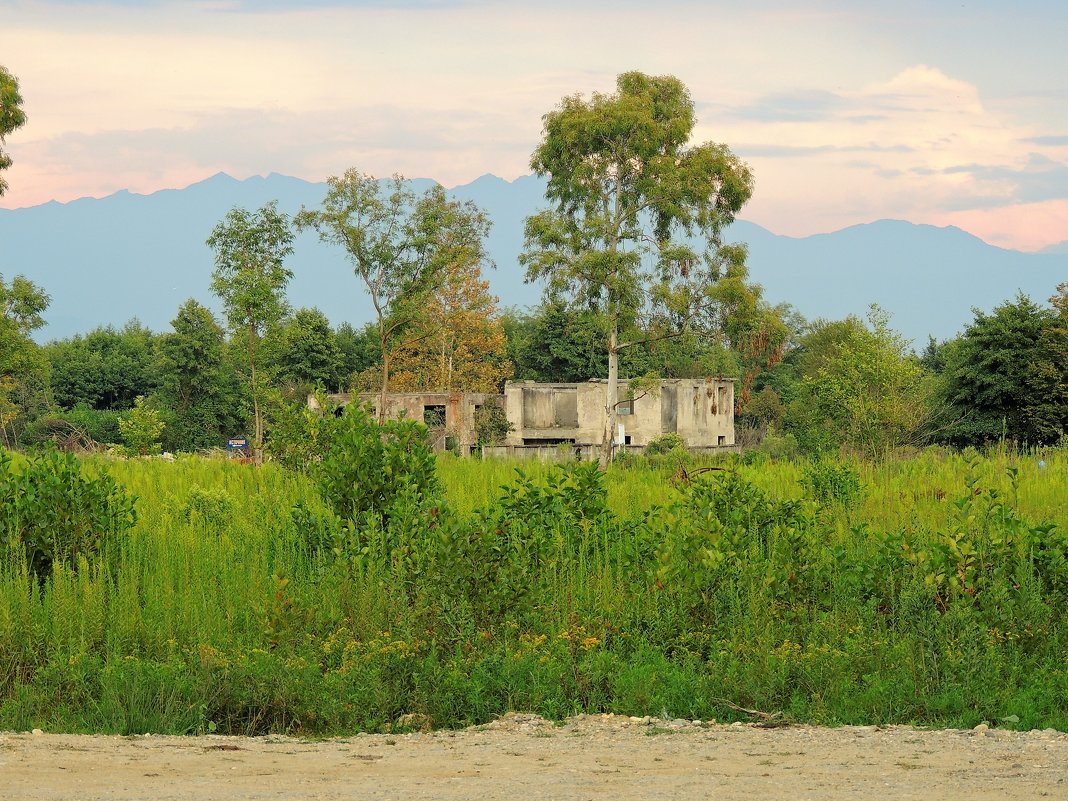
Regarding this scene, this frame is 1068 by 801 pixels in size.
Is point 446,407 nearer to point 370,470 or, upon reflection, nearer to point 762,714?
point 370,470

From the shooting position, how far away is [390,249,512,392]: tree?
71250 millimetres

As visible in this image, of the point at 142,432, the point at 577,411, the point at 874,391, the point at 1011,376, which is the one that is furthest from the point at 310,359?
the point at 142,432

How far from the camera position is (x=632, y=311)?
4094 centimetres

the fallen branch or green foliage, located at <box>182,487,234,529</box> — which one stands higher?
green foliage, located at <box>182,487,234,529</box>

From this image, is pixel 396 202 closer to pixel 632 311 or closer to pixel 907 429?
pixel 632 311

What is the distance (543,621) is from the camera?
9.58 m

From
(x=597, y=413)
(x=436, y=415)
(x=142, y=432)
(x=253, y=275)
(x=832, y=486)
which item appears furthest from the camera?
(x=597, y=413)

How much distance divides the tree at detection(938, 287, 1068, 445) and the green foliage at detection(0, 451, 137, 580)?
38961 millimetres

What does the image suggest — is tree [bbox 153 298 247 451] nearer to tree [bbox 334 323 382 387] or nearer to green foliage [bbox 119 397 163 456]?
tree [bbox 334 323 382 387]

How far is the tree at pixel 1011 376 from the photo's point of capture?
145 feet

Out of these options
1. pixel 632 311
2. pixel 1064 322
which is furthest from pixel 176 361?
pixel 1064 322

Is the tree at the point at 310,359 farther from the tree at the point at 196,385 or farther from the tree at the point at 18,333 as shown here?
the tree at the point at 18,333

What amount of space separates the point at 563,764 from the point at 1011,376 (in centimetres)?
4392

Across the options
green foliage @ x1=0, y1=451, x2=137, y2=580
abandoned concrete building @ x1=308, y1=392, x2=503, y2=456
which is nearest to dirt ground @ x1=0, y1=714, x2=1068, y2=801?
green foliage @ x1=0, y1=451, x2=137, y2=580
